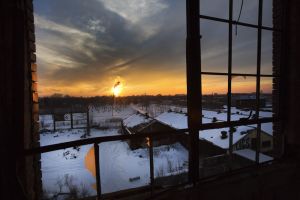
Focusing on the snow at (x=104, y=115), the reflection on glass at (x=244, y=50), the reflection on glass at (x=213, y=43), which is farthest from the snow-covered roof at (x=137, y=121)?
the reflection on glass at (x=213, y=43)

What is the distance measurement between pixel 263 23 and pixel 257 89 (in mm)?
660

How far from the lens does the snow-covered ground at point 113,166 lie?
11.7 meters

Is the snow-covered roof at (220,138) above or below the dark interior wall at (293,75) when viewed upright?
below

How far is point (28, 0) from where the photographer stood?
A: 158cm

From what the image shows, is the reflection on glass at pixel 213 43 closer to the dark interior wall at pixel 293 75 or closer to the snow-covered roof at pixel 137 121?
the dark interior wall at pixel 293 75

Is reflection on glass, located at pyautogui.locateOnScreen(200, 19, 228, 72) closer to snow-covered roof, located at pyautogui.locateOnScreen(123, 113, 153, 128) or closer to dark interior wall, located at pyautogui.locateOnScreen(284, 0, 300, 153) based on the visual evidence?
dark interior wall, located at pyautogui.locateOnScreen(284, 0, 300, 153)

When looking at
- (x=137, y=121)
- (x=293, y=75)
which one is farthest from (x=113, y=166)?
(x=293, y=75)

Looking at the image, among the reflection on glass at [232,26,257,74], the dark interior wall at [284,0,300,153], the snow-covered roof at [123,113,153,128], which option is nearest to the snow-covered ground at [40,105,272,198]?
the snow-covered roof at [123,113,153,128]

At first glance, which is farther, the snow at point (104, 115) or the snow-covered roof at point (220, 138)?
the snow at point (104, 115)

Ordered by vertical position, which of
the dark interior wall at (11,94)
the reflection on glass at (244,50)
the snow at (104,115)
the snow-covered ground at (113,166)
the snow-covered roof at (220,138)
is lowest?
the snow-covered ground at (113,166)

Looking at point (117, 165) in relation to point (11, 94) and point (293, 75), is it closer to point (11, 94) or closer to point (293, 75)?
point (293, 75)

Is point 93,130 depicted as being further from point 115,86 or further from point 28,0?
point 28,0

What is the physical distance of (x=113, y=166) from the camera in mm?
14109

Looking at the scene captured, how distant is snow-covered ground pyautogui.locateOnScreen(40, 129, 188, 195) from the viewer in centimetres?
1167
